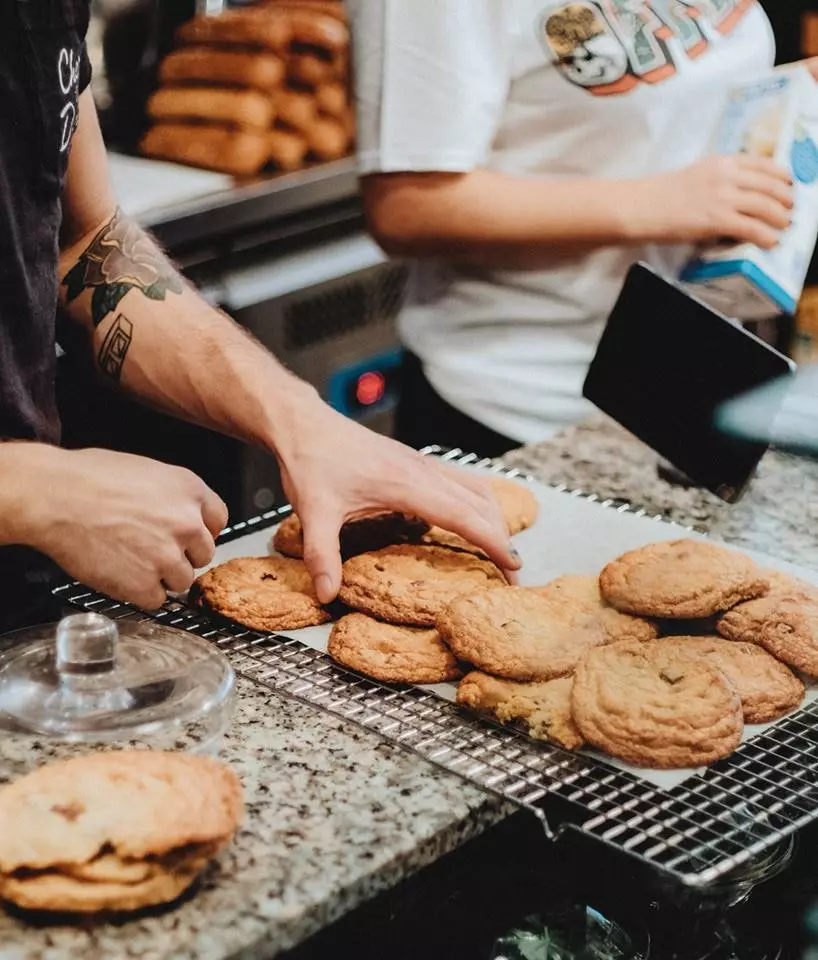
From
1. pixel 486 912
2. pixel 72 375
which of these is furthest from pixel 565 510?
pixel 72 375

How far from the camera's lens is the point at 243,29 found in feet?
9.67

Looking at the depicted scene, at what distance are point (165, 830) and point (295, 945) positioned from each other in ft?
0.37

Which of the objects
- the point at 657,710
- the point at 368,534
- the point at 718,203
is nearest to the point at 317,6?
the point at 718,203

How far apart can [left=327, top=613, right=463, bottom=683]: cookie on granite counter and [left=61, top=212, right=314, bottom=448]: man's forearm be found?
28cm

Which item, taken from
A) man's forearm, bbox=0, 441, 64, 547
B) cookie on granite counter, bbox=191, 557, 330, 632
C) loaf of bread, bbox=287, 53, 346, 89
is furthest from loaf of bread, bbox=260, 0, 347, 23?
man's forearm, bbox=0, 441, 64, 547

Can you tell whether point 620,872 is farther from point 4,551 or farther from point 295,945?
point 4,551

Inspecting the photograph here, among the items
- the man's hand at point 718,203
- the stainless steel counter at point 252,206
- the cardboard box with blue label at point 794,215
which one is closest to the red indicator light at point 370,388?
the stainless steel counter at point 252,206

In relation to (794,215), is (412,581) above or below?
below

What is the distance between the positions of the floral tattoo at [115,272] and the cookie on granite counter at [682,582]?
0.59 m

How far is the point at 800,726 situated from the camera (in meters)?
1.16

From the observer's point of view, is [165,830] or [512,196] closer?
[165,830]

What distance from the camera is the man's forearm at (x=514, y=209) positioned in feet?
5.97

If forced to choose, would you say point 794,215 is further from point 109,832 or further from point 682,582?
point 109,832

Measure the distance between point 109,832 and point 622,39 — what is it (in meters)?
1.31
